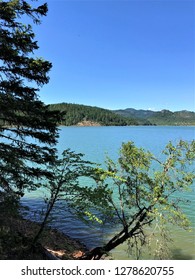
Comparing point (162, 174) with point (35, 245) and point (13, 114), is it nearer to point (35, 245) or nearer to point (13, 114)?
point (35, 245)

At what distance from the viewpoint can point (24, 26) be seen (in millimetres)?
12008

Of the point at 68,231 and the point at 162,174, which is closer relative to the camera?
the point at 162,174

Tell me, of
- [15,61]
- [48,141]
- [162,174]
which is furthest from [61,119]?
[162,174]

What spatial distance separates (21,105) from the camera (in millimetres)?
11773

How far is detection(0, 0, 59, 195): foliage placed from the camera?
11.3 metres

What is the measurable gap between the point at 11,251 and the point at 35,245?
126 cm

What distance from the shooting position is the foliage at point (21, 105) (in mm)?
11312

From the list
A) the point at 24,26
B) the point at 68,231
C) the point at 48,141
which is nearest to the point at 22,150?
the point at 48,141

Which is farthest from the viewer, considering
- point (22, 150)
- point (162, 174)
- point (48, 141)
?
point (48, 141)

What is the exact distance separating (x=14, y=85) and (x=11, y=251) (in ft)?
20.3
